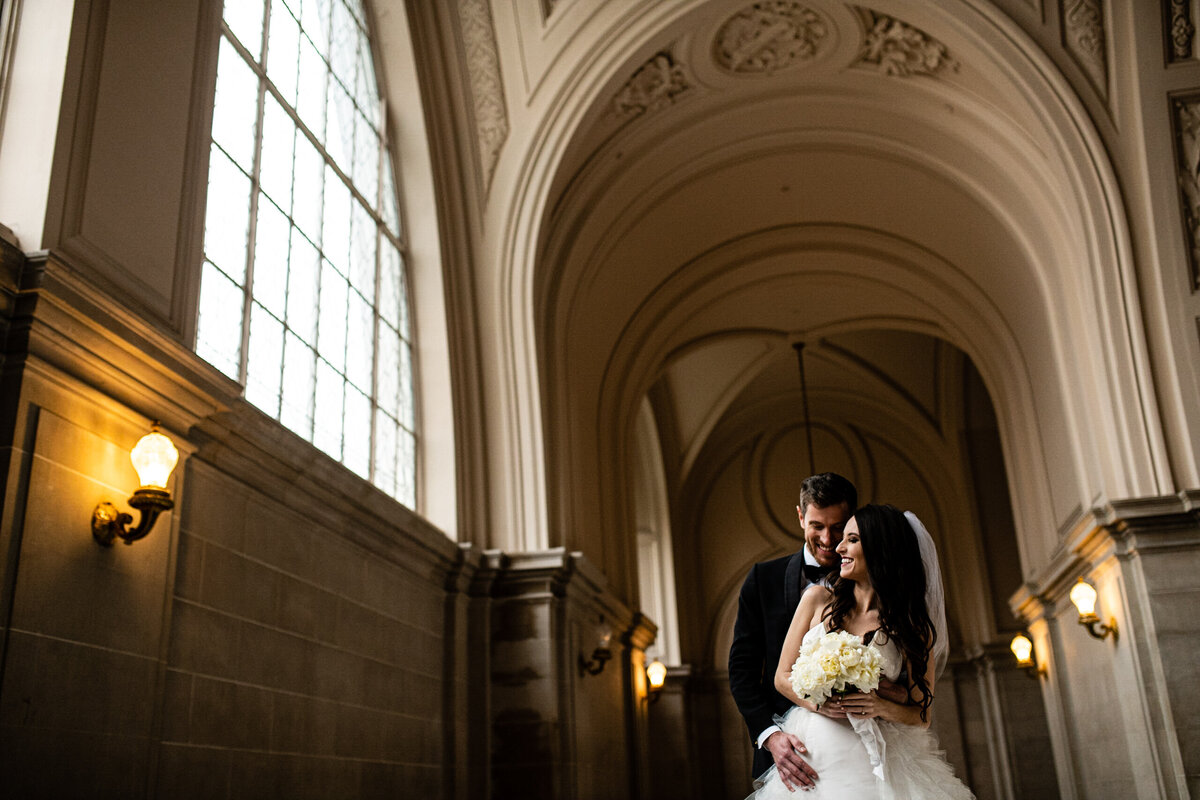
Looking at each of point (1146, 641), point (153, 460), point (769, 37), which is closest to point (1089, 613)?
point (1146, 641)

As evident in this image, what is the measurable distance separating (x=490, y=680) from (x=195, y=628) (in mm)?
4358

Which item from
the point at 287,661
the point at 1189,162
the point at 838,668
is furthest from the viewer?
the point at 1189,162

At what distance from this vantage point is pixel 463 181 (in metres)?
10.6

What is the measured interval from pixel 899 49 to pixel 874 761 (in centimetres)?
867

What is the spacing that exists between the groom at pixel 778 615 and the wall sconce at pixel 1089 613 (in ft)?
22.1

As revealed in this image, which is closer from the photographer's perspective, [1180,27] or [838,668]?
[838,668]

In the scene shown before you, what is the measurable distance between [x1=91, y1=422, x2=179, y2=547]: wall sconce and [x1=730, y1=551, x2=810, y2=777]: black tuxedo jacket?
247cm

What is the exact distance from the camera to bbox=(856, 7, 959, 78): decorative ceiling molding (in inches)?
403

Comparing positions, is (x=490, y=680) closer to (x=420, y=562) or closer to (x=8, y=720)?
(x=420, y=562)

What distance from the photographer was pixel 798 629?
3.47m

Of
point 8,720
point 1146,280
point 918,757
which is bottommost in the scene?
point 918,757

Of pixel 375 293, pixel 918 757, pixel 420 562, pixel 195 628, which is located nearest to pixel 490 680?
pixel 420 562

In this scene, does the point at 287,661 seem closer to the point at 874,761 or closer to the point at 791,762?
the point at 791,762

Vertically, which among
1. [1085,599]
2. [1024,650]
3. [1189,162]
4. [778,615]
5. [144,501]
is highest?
[1189,162]
